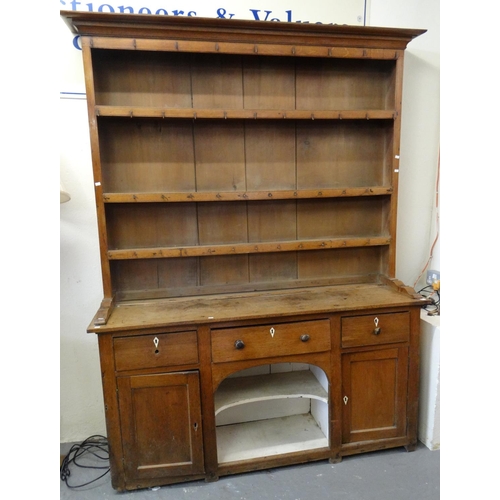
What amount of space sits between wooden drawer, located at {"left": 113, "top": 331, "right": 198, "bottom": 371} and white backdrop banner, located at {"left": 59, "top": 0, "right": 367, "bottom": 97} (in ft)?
4.34

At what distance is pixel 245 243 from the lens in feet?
6.59

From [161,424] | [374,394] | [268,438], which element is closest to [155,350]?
[161,424]

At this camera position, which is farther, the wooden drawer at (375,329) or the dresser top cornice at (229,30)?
the wooden drawer at (375,329)

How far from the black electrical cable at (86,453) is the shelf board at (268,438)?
0.66m

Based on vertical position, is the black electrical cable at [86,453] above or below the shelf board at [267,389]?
below

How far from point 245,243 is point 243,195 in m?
0.29

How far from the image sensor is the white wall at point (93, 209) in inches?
75.9

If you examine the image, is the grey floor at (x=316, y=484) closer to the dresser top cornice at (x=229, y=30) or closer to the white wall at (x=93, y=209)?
the white wall at (x=93, y=209)

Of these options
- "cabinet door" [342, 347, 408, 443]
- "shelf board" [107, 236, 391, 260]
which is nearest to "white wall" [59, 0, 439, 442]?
"shelf board" [107, 236, 391, 260]

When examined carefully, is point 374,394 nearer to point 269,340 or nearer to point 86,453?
point 269,340

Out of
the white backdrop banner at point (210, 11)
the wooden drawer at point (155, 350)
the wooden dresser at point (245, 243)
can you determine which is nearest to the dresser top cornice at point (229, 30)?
the wooden dresser at point (245, 243)

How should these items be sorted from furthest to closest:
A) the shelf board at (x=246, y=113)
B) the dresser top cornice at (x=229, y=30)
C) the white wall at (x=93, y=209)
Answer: the white wall at (x=93, y=209) → the shelf board at (x=246, y=113) → the dresser top cornice at (x=229, y=30)

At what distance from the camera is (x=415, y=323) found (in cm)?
188

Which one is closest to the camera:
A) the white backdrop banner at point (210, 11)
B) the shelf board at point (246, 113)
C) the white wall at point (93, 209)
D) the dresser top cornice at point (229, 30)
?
the dresser top cornice at point (229, 30)
